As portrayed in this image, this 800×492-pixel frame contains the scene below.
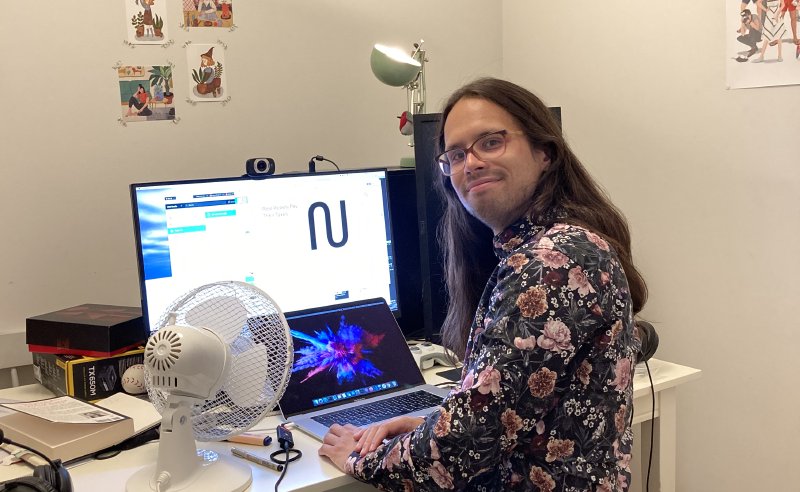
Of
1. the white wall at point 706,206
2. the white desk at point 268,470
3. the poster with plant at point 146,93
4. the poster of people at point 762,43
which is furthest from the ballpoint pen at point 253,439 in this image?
the poster of people at point 762,43

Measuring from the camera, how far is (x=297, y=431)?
1489 millimetres

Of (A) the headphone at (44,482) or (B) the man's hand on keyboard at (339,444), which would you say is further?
(B) the man's hand on keyboard at (339,444)

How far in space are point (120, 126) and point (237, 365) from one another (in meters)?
0.96

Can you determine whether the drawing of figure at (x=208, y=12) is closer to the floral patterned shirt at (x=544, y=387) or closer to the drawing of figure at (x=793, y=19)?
the floral patterned shirt at (x=544, y=387)

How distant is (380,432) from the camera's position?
1.35 metres

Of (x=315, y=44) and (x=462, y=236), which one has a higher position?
(x=315, y=44)

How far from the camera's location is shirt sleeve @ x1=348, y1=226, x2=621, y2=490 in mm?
1101

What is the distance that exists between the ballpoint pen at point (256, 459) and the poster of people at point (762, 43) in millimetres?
1475

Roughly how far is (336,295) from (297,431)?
1.46 feet

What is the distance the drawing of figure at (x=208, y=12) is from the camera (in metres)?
2.06

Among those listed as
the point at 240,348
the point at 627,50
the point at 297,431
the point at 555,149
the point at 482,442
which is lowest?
the point at 297,431

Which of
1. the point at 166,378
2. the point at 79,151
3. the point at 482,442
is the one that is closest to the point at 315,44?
the point at 79,151

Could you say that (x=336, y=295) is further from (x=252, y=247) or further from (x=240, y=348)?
(x=240, y=348)

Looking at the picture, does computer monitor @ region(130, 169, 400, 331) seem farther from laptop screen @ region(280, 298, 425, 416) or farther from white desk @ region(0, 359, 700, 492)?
white desk @ region(0, 359, 700, 492)
